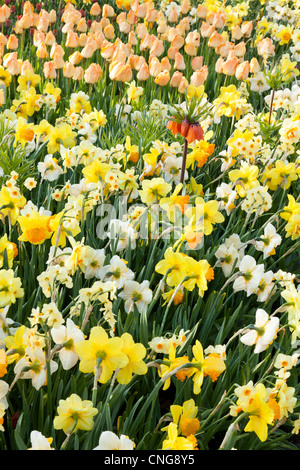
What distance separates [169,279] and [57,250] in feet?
1.12

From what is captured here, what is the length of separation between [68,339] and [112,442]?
303 millimetres

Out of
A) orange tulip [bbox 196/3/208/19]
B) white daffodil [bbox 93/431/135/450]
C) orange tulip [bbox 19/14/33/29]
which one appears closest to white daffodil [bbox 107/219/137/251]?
white daffodil [bbox 93/431/135/450]

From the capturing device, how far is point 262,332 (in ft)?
4.52

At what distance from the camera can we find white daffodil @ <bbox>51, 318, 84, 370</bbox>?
3.95 ft

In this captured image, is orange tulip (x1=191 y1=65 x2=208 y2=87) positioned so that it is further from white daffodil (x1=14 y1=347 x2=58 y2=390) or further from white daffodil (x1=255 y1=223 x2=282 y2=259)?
white daffodil (x1=14 y1=347 x2=58 y2=390)

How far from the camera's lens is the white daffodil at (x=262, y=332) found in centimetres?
133

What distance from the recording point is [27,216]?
1678mm

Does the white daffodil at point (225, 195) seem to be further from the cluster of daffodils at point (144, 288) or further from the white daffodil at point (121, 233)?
the white daffodil at point (121, 233)

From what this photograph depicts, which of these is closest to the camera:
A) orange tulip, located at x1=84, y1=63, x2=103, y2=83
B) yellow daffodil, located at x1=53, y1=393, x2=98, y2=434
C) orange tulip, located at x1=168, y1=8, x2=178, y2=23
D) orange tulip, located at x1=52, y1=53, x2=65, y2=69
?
yellow daffodil, located at x1=53, y1=393, x2=98, y2=434

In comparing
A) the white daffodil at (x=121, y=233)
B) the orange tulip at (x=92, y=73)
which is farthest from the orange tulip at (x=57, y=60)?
the white daffodil at (x=121, y=233)

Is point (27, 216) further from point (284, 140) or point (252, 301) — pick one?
point (284, 140)

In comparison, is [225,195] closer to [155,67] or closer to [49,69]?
[155,67]

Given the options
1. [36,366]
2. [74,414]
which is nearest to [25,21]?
[36,366]
